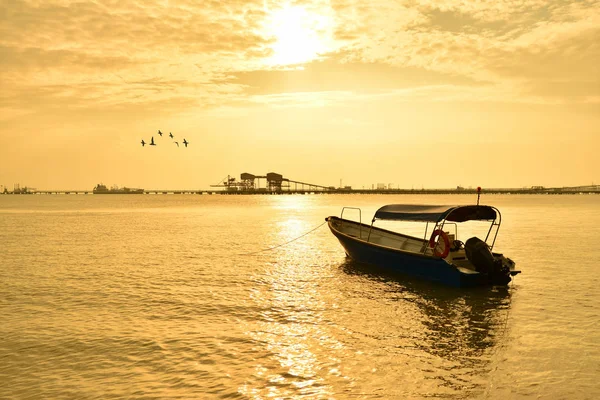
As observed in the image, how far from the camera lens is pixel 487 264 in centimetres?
1672

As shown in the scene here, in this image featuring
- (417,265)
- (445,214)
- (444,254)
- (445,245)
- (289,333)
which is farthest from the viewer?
(417,265)

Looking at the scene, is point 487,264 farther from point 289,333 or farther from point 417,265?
point 289,333

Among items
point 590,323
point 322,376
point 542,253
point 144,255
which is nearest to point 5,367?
point 322,376

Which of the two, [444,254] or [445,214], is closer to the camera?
[444,254]

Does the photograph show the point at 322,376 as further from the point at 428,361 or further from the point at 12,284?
the point at 12,284

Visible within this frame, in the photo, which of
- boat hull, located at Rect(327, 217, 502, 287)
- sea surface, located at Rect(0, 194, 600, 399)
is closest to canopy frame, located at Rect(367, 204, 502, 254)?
boat hull, located at Rect(327, 217, 502, 287)

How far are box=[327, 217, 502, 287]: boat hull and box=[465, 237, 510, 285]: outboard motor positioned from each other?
221 millimetres

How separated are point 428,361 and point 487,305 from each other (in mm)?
6504

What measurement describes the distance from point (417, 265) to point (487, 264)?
2.98 metres

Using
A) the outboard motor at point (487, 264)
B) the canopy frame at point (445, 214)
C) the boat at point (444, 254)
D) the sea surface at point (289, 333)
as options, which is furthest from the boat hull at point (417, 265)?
the canopy frame at point (445, 214)

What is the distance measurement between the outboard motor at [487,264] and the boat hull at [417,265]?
22cm

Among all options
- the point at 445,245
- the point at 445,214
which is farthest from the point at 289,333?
the point at 445,214

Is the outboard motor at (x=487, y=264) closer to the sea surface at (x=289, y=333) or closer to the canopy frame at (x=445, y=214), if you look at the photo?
the sea surface at (x=289, y=333)

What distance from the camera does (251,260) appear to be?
25.6 m
